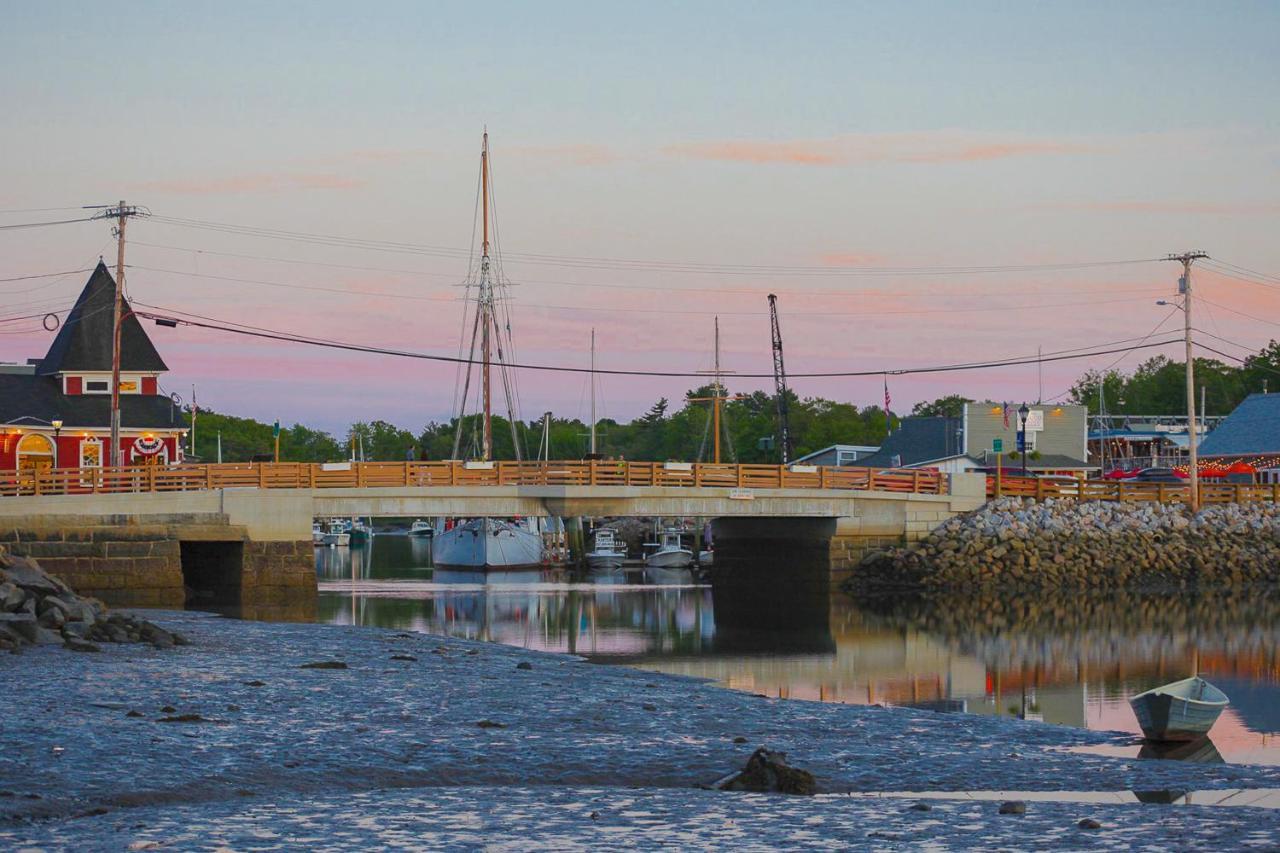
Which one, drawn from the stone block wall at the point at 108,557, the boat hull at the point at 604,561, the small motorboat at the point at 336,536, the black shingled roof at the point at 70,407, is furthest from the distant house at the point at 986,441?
the stone block wall at the point at 108,557

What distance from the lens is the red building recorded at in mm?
82000

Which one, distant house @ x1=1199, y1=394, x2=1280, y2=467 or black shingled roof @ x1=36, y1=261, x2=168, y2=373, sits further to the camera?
distant house @ x1=1199, y1=394, x2=1280, y2=467

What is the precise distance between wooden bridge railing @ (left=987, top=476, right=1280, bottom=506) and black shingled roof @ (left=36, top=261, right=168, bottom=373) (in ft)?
146

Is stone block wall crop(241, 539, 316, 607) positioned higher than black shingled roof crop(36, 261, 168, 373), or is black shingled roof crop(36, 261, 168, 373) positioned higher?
black shingled roof crop(36, 261, 168, 373)

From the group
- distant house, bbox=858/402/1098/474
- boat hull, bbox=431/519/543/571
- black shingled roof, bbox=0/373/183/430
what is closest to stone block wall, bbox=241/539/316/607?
black shingled roof, bbox=0/373/183/430

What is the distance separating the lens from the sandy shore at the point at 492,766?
16.6 meters

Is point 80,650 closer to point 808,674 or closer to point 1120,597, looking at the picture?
point 808,674

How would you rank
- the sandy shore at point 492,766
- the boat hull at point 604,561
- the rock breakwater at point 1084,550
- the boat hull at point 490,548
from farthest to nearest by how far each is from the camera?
1. the boat hull at point 604,561
2. the boat hull at point 490,548
3. the rock breakwater at point 1084,550
4. the sandy shore at point 492,766

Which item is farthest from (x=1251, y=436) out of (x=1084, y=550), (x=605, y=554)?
(x=1084, y=550)

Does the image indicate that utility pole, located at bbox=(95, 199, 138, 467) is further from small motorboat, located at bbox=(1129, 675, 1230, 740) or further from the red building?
small motorboat, located at bbox=(1129, 675, 1230, 740)

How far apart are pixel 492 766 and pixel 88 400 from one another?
7042 centimetres

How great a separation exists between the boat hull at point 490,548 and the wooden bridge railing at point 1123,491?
102ft

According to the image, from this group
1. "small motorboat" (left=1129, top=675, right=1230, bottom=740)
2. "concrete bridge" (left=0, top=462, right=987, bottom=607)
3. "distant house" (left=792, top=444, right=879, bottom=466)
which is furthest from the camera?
"distant house" (left=792, top=444, right=879, bottom=466)

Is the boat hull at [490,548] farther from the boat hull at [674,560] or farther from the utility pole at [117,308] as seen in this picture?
the utility pole at [117,308]
